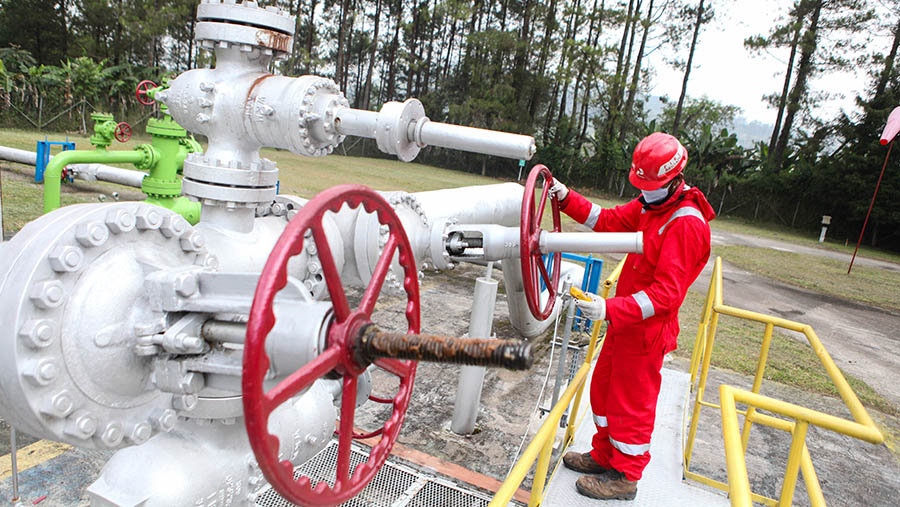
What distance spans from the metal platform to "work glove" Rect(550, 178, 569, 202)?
49.0 inches

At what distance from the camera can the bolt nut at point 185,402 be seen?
→ 4.43ft

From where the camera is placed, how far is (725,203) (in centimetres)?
1995

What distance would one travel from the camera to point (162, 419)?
1350mm

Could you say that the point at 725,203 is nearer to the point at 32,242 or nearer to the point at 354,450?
the point at 354,450

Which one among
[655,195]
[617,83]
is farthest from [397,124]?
[617,83]

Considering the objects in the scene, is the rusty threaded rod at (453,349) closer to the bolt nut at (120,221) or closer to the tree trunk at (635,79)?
the bolt nut at (120,221)

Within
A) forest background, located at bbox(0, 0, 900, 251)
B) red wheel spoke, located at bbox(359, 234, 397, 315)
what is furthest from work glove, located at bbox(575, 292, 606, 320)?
forest background, located at bbox(0, 0, 900, 251)

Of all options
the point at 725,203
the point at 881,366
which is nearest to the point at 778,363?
the point at 881,366

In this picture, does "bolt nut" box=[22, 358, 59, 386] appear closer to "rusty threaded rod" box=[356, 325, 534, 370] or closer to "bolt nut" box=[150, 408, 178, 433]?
"bolt nut" box=[150, 408, 178, 433]

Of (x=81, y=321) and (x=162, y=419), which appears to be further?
(x=162, y=419)

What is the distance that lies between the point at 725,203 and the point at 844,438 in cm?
1768

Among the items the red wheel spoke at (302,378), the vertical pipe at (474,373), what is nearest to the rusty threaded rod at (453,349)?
the red wheel spoke at (302,378)

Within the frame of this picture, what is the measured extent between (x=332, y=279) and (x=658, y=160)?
170 cm

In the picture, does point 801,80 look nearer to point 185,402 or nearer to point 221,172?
point 221,172
